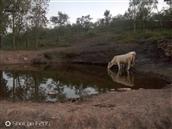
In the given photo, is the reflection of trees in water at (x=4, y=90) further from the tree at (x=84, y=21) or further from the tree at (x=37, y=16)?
the tree at (x=84, y=21)

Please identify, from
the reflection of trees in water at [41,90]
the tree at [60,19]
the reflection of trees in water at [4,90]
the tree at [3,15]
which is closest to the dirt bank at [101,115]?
the reflection of trees in water at [41,90]

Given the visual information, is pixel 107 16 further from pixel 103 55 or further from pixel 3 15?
pixel 103 55

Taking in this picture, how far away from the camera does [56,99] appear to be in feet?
40.3

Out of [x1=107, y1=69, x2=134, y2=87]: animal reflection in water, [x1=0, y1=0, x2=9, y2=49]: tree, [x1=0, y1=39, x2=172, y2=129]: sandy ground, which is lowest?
[x1=107, y1=69, x2=134, y2=87]: animal reflection in water

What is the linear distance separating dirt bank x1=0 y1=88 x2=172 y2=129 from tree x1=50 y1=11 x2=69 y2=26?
58496 millimetres

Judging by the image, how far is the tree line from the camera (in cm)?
4041

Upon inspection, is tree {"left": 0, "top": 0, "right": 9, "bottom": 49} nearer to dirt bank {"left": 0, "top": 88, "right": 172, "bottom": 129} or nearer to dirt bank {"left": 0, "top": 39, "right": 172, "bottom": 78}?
dirt bank {"left": 0, "top": 39, "right": 172, "bottom": 78}

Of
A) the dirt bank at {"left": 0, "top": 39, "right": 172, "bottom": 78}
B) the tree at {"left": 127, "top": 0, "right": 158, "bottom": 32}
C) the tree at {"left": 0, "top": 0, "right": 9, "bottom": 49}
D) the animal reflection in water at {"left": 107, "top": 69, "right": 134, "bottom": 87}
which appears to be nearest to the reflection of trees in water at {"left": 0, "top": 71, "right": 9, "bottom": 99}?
the animal reflection in water at {"left": 107, "top": 69, "right": 134, "bottom": 87}

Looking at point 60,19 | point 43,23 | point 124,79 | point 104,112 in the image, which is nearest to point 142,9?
point 43,23

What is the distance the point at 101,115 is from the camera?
8.65 m

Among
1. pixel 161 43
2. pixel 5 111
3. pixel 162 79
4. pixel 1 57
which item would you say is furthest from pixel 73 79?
pixel 1 57

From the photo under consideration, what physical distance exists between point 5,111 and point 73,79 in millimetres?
9842

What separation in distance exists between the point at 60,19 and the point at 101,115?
61292mm

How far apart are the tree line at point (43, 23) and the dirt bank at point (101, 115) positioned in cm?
3159
